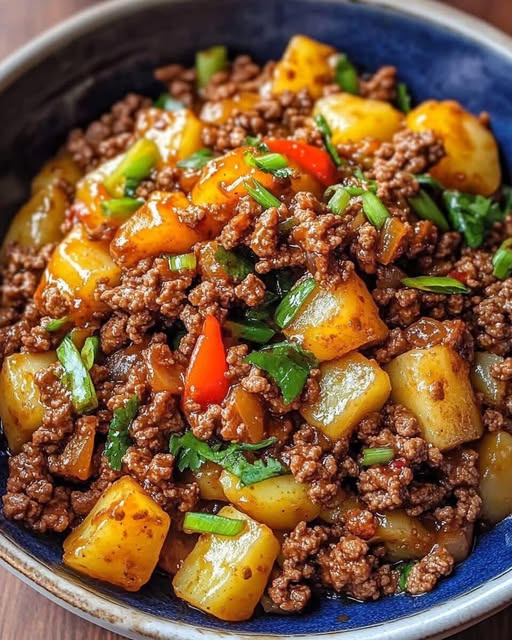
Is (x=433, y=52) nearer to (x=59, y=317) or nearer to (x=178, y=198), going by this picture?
(x=178, y=198)

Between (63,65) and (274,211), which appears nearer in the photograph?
(274,211)

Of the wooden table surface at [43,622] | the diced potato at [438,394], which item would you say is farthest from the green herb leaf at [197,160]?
the wooden table surface at [43,622]

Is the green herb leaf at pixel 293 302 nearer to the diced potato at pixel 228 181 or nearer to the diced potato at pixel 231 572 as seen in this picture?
the diced potato at pixel 228 181

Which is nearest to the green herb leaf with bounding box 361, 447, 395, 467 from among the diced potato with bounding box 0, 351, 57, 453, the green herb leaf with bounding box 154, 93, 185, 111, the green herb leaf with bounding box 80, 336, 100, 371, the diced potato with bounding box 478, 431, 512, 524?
the diced potato with bounding box 478, 431, 512, 524

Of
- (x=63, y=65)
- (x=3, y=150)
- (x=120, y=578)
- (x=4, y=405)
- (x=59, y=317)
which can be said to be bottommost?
(x=120, y=578)

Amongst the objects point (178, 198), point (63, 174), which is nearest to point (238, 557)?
point (178, 198)

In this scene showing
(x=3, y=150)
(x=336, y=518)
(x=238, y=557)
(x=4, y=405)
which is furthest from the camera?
(x=3, y=150)
